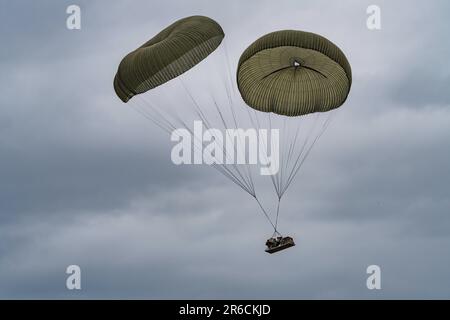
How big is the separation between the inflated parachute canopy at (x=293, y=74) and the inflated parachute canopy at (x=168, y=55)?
6.26ft

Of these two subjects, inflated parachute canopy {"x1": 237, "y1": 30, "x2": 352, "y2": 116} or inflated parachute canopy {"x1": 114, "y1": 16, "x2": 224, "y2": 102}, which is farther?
inflated parachute canopy {"x1": 237, "y1": 30, "x2": 352, "y2": 116}

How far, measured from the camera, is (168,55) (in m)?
39.2

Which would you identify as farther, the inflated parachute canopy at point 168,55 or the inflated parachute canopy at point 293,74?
the inflated parachute canopy at point 293,74

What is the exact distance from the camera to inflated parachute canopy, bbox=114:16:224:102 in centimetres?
3934

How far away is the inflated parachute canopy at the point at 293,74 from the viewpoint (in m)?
40.0

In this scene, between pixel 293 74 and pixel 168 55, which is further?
pixel 293 74

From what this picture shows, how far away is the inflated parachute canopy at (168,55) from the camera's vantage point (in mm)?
39344

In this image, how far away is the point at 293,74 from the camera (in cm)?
4197

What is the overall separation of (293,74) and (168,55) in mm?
5758

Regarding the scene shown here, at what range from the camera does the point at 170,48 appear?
129ft

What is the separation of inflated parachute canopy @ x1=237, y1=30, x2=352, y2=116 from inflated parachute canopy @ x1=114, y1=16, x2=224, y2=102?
75.1 inches
